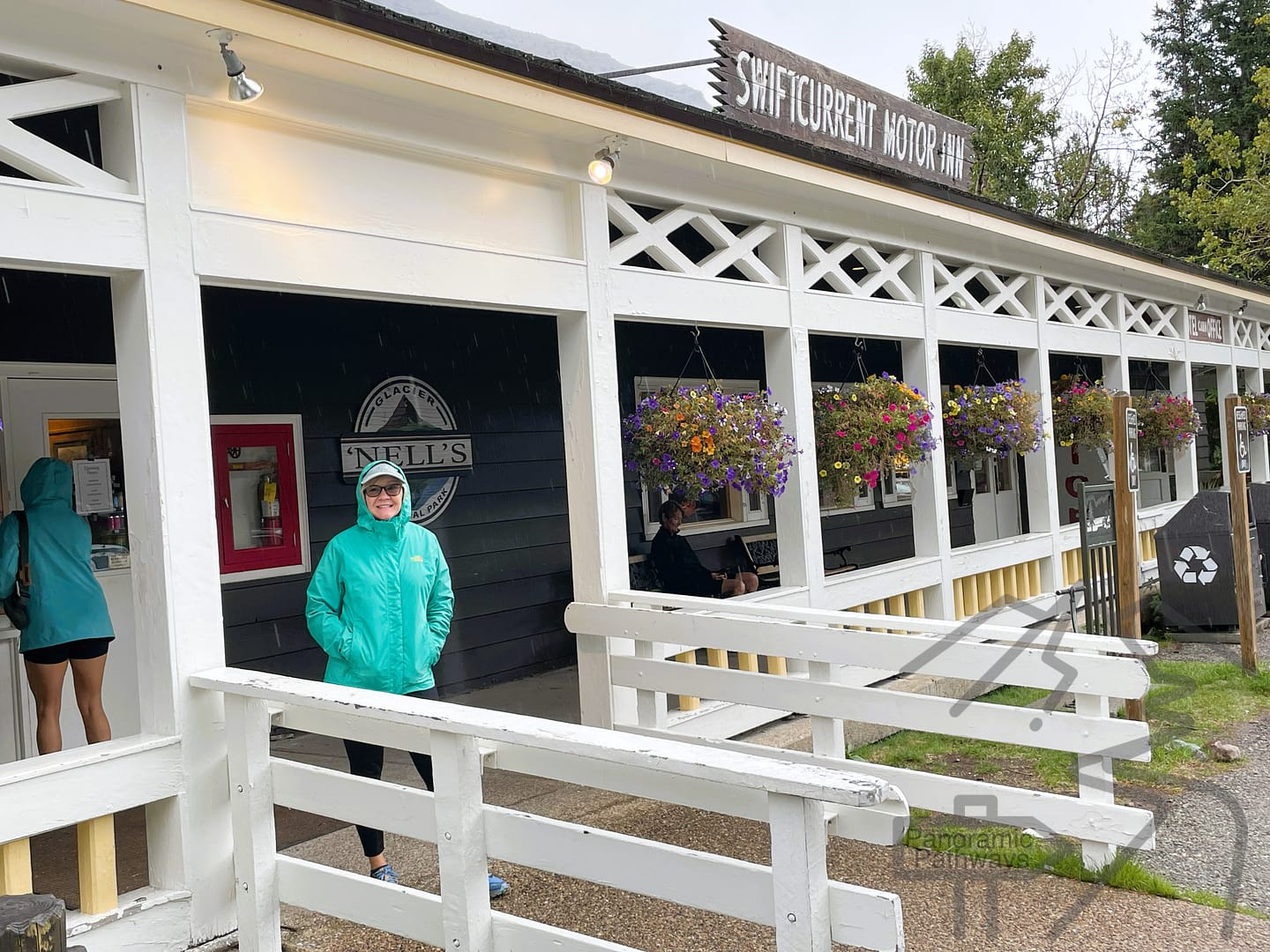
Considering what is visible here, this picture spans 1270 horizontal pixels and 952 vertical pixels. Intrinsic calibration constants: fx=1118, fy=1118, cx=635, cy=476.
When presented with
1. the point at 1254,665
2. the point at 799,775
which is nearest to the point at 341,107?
the point at 799,775

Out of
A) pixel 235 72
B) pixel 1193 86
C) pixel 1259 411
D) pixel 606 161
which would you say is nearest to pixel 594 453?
pixel 606 161

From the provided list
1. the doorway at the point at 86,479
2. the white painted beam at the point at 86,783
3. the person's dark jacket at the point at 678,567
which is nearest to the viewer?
the white painted beam at the point at 86,783

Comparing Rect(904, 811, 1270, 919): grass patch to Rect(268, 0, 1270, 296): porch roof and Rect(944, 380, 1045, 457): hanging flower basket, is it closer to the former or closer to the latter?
Rect(268, 0, 1270, 296): porch roof

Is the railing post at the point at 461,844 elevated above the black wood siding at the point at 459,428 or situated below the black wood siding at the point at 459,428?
below

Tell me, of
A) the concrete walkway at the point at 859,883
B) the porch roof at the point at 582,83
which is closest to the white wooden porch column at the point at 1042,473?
the porch roof at the point at 582,83

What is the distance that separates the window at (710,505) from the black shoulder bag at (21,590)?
4.64 m

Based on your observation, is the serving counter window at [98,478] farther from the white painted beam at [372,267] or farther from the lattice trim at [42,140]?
the lattice trim at [42,140]

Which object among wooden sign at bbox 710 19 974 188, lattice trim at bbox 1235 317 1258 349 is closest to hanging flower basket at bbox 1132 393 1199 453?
wooden sign at bbox 710 19 974 188

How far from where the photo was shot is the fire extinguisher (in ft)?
20.9

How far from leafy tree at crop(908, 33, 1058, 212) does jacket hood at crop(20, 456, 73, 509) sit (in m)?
25.3

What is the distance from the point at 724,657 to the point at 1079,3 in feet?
397

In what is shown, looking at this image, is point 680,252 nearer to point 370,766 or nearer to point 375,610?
point 375,610

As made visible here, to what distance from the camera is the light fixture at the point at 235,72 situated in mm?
3463

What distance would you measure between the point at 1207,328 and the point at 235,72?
12.1 meters
